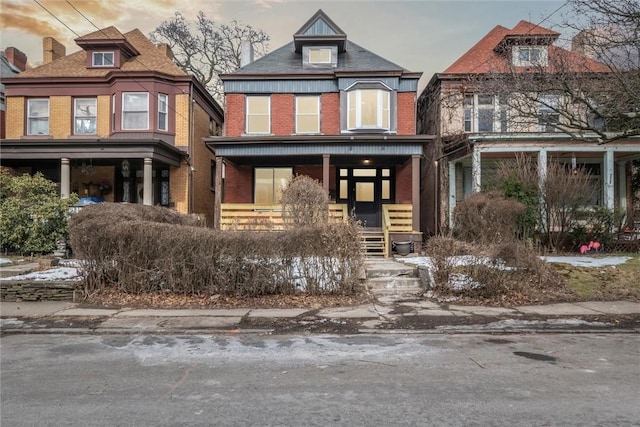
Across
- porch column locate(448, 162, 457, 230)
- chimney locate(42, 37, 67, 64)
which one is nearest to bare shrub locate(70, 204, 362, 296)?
porch column locate(448, 162, 457, 230)

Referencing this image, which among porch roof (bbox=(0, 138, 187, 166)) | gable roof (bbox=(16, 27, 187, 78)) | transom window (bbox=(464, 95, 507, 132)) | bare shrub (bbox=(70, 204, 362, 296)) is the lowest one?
bare shrub (bbox=(70, 204, 362, 296))

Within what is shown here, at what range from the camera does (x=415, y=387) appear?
4.25 metres

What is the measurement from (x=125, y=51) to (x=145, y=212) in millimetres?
13018

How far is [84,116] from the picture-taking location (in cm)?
1930

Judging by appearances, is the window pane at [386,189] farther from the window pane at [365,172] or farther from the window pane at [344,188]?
the window pane at [344,188]

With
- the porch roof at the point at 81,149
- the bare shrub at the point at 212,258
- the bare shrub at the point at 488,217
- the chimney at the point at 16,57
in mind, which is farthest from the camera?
the chimney at the point at 16,57

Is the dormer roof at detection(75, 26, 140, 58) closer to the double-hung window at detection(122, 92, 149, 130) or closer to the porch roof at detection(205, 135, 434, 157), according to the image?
the double-hung window at detection(122, 92, 149, 130)

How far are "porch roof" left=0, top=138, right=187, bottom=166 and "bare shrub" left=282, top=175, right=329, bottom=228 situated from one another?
7028 mm

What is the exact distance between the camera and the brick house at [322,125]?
1672 cm

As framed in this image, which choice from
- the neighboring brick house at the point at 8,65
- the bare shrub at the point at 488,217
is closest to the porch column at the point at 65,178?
the neighboring brick house at the point at 8,65

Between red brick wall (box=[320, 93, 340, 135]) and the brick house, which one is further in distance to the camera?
red brick wall (box=[320, 93, 340, 135])

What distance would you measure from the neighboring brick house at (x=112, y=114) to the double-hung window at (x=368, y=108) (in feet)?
23.5

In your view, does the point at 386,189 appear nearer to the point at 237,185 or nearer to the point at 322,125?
the point at 322,125

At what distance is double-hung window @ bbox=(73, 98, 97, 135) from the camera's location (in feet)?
63.3
